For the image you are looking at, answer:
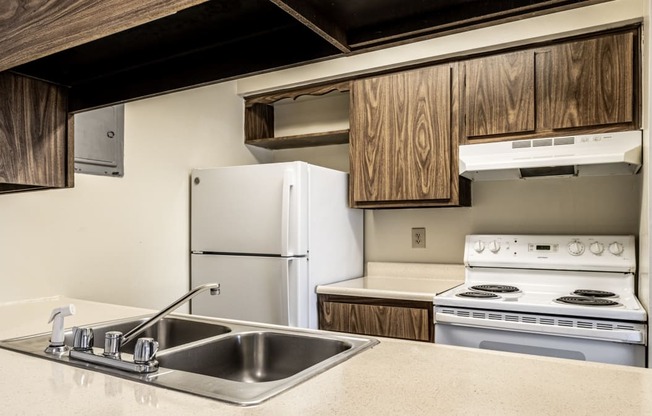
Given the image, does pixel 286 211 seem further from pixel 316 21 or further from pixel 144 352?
pixel 316 21

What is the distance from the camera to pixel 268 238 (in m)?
2.56

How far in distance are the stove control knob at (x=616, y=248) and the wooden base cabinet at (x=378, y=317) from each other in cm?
94

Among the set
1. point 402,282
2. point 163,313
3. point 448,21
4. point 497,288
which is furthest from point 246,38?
point 402,282

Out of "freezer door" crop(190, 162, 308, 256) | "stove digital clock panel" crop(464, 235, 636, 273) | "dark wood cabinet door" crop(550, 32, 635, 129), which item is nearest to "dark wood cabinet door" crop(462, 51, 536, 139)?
"dark wood cabinet door" crop(550, 32, 635, 129)

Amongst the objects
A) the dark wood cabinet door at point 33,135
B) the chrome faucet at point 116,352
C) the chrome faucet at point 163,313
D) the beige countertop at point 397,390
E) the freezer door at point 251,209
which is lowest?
the beige countertop at point 397,390

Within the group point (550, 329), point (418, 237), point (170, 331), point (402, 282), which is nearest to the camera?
point (170, 331)

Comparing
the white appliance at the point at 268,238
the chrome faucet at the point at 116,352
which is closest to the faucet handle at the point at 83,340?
the chrome faucet at the point at 116,352

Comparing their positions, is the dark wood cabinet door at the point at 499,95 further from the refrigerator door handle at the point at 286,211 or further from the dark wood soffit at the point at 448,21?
the dark wood soffit at the point at 448,21

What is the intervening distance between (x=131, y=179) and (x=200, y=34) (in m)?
1.57

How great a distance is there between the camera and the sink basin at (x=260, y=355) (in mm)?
1248

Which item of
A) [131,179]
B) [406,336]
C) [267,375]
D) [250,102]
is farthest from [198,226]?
[267,375]

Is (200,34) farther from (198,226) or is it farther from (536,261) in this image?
(536,261)

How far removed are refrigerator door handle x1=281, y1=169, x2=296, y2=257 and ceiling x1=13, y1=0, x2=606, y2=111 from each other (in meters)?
1.13

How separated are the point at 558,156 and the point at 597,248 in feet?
1.80
